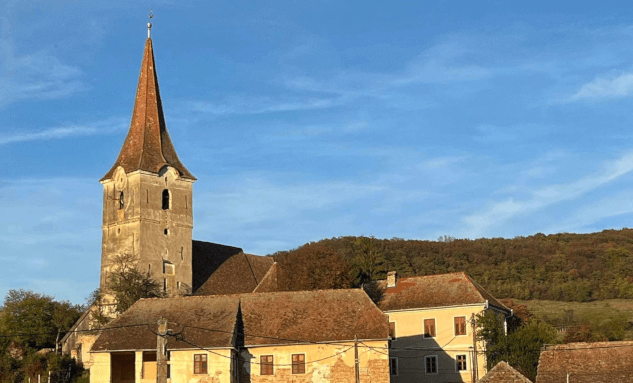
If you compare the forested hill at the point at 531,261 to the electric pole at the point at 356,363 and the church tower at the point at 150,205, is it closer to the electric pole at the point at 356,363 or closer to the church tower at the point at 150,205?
the church tower at the point at 150,205

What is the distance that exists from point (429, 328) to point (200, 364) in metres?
16.4

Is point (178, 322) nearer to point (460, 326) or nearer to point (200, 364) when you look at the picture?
point (200, 364)

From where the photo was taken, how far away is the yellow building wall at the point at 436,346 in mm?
53531

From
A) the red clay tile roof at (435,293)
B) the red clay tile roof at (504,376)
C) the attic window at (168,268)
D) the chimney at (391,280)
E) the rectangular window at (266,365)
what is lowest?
the red clay tile roof at (504,376)

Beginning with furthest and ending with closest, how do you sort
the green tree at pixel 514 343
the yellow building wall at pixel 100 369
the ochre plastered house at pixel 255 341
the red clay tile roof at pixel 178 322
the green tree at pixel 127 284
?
the green tree at pixel 127 284
the green tree at pixel 514 343
the yellow building wall at pixel 100 369
the red clay tile roof at pixel 178 322
the ochre plastered house at pixel 255 341

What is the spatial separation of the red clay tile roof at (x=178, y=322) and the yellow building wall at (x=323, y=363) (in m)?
1.97

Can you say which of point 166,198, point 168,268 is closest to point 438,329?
point 168,268

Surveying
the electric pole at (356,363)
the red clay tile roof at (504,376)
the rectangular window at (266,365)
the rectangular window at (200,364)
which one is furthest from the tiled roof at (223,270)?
the red clay tile roof at (504,376)

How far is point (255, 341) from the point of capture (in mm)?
46906

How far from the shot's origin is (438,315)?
55.3m

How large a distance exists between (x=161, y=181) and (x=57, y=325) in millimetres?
13352

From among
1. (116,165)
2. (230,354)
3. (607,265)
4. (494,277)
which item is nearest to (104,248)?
(116,165)

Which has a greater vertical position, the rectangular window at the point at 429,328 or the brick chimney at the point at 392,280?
the brick chimney at the point at 392,280

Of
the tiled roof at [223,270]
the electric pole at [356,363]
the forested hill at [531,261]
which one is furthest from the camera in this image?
the forested hill at [531,261]
